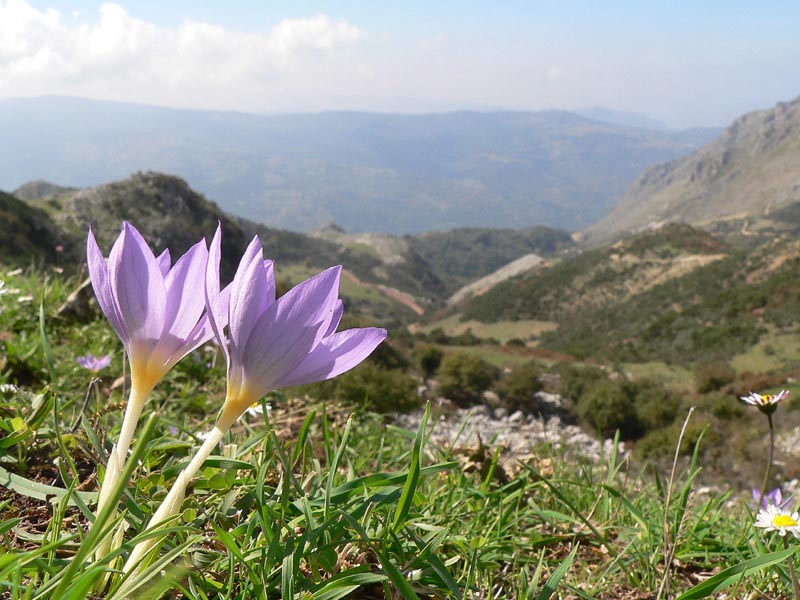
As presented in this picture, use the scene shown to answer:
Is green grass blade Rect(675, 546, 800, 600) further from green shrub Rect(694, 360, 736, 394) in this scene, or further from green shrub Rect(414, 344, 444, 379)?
green shrub Rect(694, 360, 736, 394)

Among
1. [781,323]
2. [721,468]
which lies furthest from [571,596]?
[781,323]

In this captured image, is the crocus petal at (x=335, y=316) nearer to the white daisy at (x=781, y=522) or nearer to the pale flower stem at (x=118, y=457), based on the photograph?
the pale flower stem at (x=118, y=457)

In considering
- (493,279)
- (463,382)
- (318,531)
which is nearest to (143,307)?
(318,531)

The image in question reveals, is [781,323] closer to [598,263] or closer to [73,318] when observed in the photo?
[598,263]

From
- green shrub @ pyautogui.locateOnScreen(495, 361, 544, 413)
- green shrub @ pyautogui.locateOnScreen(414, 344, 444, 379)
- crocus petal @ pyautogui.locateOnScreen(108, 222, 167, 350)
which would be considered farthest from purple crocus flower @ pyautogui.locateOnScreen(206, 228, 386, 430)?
green shrub @ pyautogui.locateOnScreen(414, 344, 444, 379)

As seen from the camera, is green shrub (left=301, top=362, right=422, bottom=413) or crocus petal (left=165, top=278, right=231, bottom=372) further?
green shrub (left=301, top=362, right=422, bottom=413)

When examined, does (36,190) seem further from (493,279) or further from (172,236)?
(493,279)
